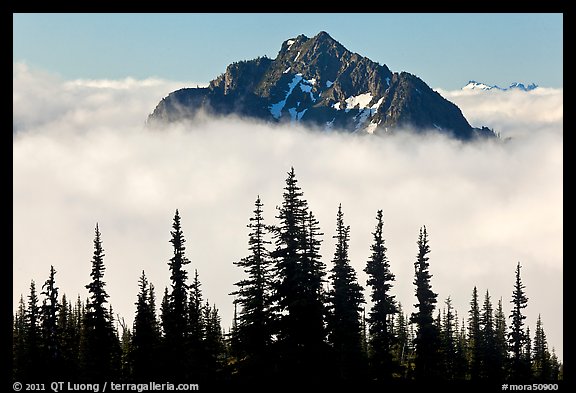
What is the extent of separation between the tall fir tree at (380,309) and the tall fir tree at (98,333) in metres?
21.4

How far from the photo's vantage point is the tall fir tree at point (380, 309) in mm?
59344

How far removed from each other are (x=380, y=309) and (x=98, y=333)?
77.1 ft

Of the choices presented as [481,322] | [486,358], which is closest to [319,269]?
[486,358]

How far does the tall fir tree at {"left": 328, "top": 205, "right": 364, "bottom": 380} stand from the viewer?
55.5 meters

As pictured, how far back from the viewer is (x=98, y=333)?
2462 inches

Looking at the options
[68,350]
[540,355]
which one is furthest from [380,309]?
[540,355]

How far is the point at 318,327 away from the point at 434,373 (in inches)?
686

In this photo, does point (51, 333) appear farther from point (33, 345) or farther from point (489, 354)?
point (489, 354)

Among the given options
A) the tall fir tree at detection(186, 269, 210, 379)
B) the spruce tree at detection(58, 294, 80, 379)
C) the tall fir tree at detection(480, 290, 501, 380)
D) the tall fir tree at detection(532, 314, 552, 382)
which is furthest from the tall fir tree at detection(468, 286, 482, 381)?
the spruce tree at detection(58, 294, 80, 379)

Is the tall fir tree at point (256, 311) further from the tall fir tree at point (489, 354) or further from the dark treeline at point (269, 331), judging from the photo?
the tall fir tree at point (489, 354)
